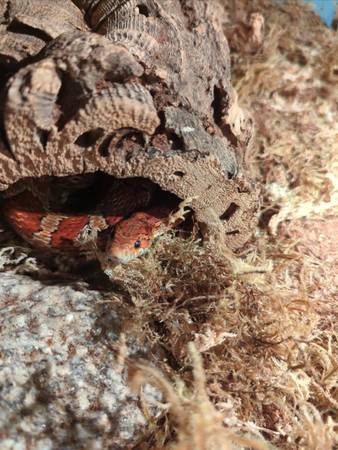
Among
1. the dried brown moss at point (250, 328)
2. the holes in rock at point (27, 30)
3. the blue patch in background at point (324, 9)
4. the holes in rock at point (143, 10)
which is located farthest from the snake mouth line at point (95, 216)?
the blue patch in background at point (324, 9)

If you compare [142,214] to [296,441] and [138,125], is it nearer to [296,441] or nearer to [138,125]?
[138,125]

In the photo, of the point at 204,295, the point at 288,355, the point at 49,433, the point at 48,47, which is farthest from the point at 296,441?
the point at 48,47

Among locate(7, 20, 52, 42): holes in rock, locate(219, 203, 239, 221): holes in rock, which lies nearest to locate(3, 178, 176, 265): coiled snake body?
locate(219, 203, 239, 221): holes in rock

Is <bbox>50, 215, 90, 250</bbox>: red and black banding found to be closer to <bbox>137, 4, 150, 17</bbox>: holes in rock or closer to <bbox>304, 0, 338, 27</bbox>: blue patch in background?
<bbox>137, 4, 150, 17</bbox>: holes in rock

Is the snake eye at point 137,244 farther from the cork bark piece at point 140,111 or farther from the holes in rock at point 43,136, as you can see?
the holes in rock at point 43,136

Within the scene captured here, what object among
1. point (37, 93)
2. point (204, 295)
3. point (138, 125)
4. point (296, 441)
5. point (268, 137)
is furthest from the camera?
point (268, 137)

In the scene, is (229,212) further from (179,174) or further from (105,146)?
(105,146)
